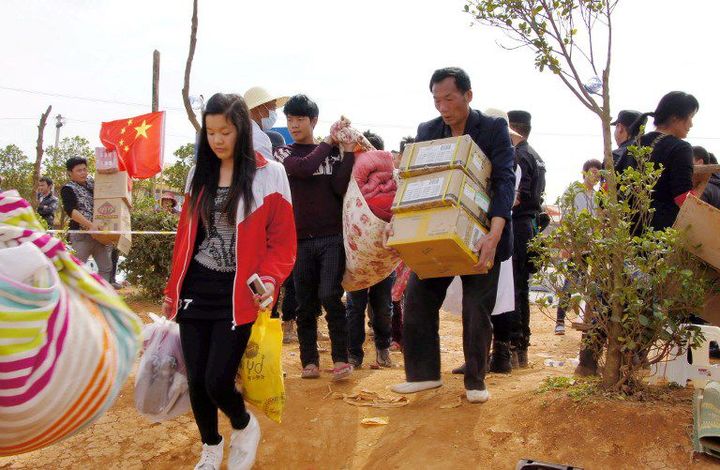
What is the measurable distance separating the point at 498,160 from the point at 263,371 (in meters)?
1.76

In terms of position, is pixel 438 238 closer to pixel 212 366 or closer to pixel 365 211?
pixel 365 211

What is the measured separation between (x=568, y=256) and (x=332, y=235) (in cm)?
161

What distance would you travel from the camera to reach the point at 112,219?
26.1 ft

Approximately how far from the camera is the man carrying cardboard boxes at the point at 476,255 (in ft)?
11.8

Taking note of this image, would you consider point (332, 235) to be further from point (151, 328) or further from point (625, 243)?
point (625, 243)

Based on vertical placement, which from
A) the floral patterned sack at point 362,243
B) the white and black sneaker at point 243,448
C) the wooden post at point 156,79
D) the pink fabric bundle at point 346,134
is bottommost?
the white and black sneaker at point 243,448

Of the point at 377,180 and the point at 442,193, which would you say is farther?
the point at 377,180

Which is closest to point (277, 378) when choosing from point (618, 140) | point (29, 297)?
point (29, 297)

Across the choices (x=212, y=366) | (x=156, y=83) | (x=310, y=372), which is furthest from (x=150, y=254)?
(x=156, y=83)

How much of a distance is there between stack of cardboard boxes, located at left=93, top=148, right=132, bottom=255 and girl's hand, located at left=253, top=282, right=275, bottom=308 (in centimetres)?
535

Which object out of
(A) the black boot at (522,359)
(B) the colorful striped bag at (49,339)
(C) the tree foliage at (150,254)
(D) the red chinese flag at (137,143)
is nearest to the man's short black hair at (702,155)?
(A) the black boot at (522,359)

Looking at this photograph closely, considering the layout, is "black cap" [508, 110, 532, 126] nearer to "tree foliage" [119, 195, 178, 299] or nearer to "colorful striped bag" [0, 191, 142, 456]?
"colorful striped bag" [0, 191, 142, 456]

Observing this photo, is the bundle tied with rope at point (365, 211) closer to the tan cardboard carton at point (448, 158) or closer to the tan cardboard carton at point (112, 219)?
the tan cardboard carton at point (448, 158)

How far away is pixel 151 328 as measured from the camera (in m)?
3.35
